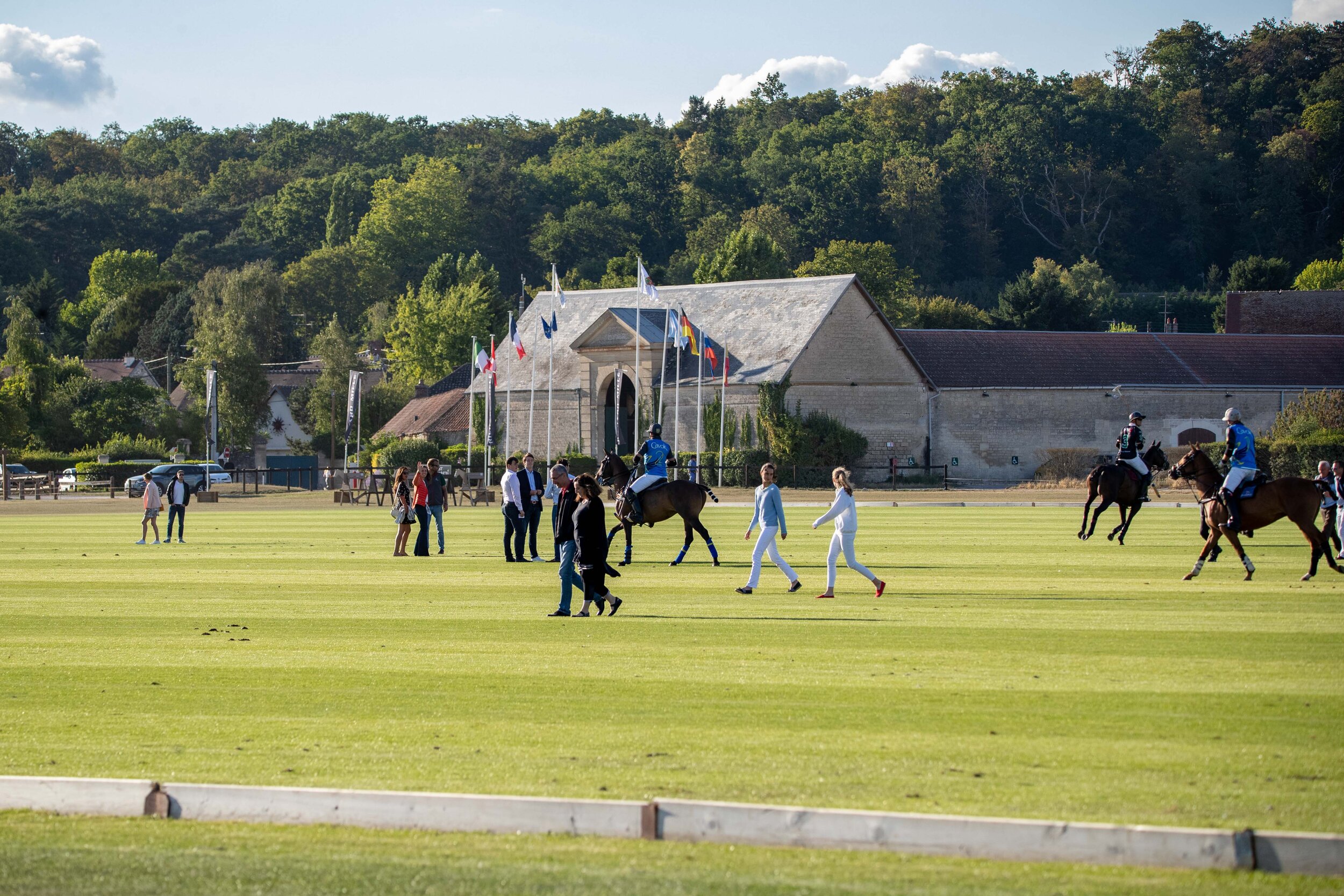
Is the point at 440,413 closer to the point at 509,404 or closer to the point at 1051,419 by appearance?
the point at 509,404

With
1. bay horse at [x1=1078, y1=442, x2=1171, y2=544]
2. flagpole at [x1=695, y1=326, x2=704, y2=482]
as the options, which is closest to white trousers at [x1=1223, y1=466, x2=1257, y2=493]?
bay horse at [x1=1078, y1=442, x2=1171, y2=544]

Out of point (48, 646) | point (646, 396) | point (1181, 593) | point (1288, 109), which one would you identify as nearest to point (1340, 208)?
point (1288, 109)

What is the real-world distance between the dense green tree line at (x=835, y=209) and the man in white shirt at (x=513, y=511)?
87.6 metres

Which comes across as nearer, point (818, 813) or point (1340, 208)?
point (818, 813)

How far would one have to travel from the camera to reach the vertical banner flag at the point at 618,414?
66000mm

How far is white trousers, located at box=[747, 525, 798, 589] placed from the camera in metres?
17.5

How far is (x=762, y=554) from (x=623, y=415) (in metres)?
51.4

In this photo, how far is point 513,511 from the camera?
23.4 m

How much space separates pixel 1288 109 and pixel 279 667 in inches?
5579

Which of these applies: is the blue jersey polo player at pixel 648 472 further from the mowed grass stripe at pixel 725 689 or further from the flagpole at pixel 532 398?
the flagpole at pixel 532 398

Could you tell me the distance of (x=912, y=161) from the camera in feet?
438

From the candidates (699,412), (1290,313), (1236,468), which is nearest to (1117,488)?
(1236,468)

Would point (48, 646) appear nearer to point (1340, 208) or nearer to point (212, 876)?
point (212, 876)

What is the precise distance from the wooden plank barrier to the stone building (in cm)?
5461
